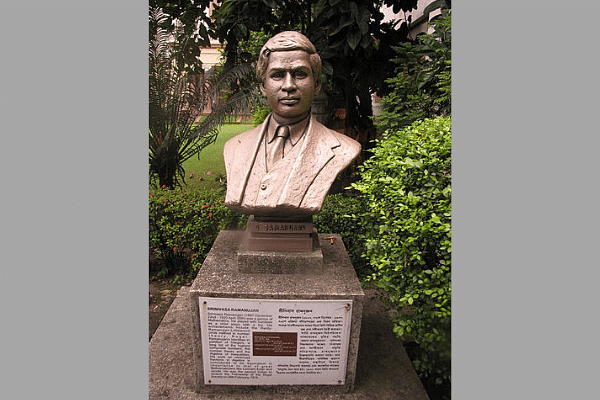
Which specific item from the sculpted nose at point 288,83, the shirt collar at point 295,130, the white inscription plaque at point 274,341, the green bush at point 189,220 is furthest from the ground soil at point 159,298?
the sculpted nose at point 288,83

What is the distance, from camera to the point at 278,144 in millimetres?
2859

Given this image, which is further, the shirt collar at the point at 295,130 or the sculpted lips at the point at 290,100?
the shirt collar at the point at 295,130

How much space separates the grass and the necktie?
1914mm

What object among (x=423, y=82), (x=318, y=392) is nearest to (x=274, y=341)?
(x=318, y=392)

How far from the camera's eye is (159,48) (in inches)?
216

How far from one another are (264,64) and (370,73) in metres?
2.26

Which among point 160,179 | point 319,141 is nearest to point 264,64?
point 319,141

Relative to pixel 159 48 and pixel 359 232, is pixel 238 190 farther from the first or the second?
pixel 159 48

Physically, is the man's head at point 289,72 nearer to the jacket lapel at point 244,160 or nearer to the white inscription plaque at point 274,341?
the jacket lapel at point 244,160

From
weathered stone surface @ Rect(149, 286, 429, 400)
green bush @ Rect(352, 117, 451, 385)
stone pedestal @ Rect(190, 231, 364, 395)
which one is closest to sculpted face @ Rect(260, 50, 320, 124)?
green bush @ Rect(352, 117, 451, 385)

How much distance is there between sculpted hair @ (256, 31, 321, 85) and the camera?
2604mm

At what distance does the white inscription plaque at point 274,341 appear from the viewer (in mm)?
2527

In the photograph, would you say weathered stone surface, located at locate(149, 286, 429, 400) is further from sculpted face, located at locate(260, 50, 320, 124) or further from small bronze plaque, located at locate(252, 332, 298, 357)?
sculpted face, located at locate(260, 50, 320, 124)

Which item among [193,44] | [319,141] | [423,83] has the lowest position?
[319,141]
